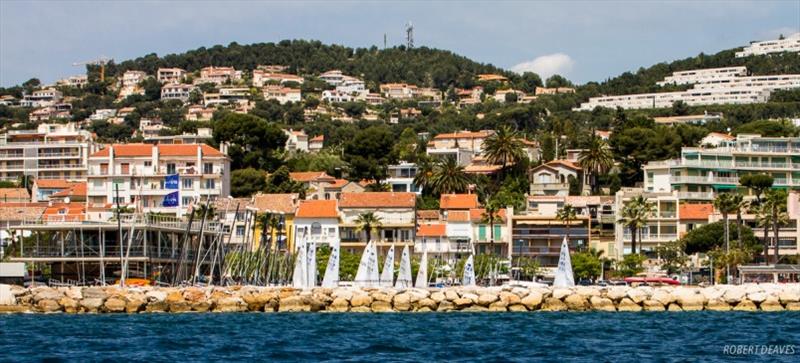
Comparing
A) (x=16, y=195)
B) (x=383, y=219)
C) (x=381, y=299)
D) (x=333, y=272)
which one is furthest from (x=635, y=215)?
(x=16, y=195)

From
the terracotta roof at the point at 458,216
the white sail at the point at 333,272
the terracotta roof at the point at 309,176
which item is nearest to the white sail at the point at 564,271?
the white sail at the point at 333,272

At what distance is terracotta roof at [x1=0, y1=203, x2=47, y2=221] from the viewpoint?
10631cm

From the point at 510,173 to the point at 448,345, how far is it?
7839 cm

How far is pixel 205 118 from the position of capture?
19762 centimetres

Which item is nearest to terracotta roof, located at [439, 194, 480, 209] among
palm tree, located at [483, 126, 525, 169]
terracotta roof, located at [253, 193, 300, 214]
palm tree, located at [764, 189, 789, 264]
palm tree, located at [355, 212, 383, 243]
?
palm tree, located at [355, 212, 383, 243]

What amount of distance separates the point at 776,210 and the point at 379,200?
29532 millimetres

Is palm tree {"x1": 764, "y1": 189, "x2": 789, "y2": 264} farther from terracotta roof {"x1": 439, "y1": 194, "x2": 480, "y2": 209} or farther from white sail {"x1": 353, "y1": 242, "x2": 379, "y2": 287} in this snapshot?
white sail {"x1": 353, "y1": 242, "x2": 379, "y2": 287}

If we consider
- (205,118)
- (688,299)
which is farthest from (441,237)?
(205,118)

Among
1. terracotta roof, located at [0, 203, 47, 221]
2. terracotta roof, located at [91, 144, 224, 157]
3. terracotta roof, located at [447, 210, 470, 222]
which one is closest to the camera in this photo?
terracotta roof, located at [447, 210, 470, 222]

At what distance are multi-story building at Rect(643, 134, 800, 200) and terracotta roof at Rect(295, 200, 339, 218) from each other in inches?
995

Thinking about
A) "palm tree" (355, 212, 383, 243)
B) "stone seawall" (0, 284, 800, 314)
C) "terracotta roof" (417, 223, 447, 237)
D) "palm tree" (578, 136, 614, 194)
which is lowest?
"stone seawall" (0, 284, 800, 314)

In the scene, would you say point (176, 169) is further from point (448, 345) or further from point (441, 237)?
point (448, 345)

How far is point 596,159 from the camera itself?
116750 mm

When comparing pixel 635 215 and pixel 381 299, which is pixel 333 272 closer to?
pixel 381 299
